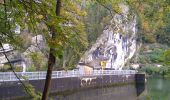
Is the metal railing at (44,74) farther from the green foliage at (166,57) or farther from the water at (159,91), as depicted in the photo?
the green foliage at (166,57)

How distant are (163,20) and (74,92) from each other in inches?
720

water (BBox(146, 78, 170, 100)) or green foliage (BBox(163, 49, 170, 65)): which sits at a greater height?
green foliage (BBox(163, 49, 170, 65))

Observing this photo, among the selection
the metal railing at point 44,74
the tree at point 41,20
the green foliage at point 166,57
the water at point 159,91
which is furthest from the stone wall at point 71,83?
the tree at point 41,20

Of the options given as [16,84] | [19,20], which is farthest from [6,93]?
[19,20]

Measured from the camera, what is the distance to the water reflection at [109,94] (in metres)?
26.4

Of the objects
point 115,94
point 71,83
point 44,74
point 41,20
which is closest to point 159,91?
point 115,94

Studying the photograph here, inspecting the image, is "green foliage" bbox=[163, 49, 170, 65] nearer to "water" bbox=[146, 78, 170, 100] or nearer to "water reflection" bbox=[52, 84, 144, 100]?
"water reflection" bbox=[52, 84, 144, 100]

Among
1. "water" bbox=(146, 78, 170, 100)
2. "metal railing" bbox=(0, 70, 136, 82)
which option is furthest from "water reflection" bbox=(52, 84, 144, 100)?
"water" bbox=(146, 78, 170, 100)

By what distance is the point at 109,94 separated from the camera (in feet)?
107

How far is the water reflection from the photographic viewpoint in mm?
26388

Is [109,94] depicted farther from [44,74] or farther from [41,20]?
[41,20]

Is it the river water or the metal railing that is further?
the river water

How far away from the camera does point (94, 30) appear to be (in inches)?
1829

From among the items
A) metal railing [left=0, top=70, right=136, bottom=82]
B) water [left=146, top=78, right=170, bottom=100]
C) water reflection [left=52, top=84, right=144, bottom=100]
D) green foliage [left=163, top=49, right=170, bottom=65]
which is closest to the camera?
green foliage [left=163, top=49, right=170, bottom=65]
